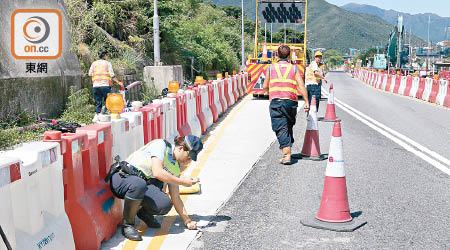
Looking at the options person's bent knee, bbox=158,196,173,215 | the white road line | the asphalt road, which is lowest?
the asphalt road

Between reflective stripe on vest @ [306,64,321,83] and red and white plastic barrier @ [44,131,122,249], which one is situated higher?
reflective stripe on vest @ [306,64,321,83]

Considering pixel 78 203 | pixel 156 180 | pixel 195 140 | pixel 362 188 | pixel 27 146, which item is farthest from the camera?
pixel 362 188

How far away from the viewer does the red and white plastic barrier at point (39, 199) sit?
3.46 metres

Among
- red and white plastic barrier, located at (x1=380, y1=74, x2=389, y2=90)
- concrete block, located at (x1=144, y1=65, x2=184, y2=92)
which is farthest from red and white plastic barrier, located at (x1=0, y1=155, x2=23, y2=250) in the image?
red and white plastic barrier, located at (x1=380, y1=74, x2=389, y2=90)

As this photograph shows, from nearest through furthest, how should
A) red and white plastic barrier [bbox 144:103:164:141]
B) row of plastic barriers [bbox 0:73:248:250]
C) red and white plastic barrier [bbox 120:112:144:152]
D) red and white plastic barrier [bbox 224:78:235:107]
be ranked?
row of plastic barriers [bbox 0:73:248:250], red and white plastic barrier [bbox 120:112:144:152], red and white plastic barrier [bbox 144:103:164:141], red and white plastic barrier [bbox 224:78:235:107]

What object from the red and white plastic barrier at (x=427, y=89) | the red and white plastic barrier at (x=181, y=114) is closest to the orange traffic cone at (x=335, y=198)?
the red and white plastic barrier at (x=181, y=114)

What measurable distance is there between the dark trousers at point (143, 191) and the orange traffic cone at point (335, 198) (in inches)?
54.6

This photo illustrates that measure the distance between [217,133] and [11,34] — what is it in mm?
4746

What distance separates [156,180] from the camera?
17.1 feet

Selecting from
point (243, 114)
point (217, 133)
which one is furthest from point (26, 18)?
point (243, 114)

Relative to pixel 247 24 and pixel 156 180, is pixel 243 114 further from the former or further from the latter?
pixel 247 24

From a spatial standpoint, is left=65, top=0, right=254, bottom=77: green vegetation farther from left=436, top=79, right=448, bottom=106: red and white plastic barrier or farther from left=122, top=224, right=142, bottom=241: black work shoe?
left=436, top=79, right=448, bottom=106: red and white plastic barrier

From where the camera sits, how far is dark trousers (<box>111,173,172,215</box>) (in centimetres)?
484

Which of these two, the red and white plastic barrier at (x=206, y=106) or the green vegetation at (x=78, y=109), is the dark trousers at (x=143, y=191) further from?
the green vegetation at (x=78, y=109)
